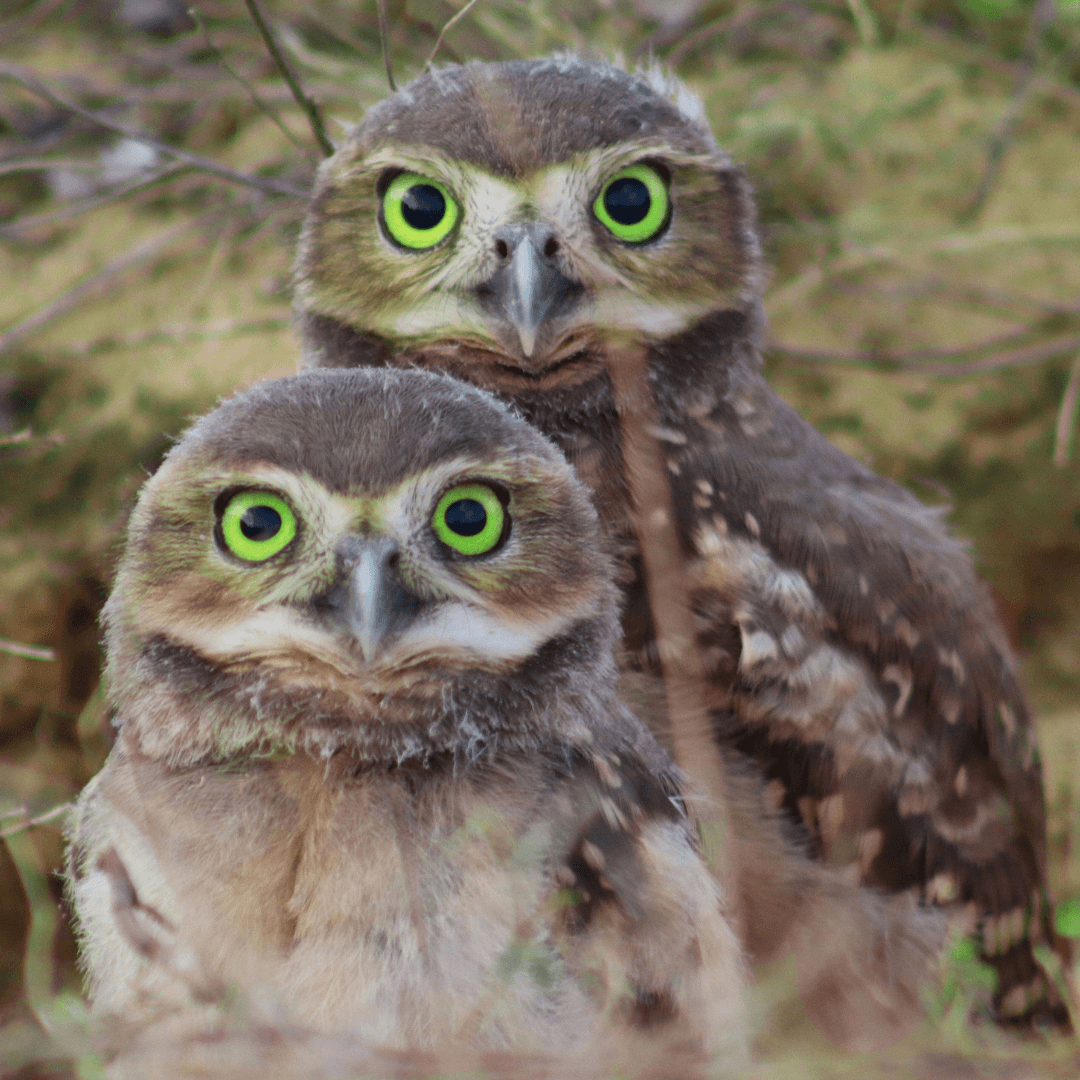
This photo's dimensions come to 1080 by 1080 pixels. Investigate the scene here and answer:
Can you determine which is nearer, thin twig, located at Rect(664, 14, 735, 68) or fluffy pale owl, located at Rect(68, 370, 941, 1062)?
fluffy pale owl, located at Rect(68, 370, 941, 1062)

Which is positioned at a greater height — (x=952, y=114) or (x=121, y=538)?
(x=952, y=114)

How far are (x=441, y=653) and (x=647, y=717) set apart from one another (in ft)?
2.42

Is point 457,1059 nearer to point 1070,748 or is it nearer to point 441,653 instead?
point 441,653

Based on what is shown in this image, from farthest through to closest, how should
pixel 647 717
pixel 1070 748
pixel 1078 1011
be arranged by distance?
pixel 1070 748 → pixel 1078 1011 → pixel 647 717

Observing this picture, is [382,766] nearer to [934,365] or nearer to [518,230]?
[518,230]

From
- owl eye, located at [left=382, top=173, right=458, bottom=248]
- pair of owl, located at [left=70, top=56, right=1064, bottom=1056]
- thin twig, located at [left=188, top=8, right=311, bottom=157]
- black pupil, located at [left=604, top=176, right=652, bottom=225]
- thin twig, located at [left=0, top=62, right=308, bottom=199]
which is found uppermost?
thin twig, located at [left=188, top=8, right=311, bottom=157]

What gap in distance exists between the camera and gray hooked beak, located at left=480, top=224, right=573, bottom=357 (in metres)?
2.18

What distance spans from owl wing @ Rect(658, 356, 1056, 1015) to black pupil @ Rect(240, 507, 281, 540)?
927 millimetres

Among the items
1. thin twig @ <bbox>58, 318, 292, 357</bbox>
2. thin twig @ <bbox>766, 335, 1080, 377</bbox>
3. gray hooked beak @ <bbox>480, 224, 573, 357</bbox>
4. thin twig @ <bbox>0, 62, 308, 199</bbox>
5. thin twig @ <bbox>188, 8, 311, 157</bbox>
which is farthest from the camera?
thin twig @ <bbox>766, 335, 1080, 377</bbox>

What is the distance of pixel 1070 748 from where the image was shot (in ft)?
13.4

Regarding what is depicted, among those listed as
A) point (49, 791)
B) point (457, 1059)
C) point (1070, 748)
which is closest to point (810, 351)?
point (1070, 748)

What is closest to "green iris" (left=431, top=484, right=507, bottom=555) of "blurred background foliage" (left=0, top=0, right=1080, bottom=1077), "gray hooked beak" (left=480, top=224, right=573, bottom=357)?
"gray hooked beak" (left=480, top=224, right=573, bottom=357)

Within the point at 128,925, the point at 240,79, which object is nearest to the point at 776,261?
the point at 240,79

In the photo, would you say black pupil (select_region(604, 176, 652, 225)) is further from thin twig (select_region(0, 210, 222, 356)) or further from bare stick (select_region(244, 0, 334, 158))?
thin twig (select_region(0, 210, 222, 356))
